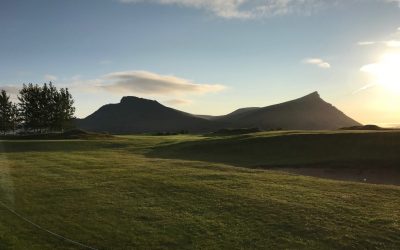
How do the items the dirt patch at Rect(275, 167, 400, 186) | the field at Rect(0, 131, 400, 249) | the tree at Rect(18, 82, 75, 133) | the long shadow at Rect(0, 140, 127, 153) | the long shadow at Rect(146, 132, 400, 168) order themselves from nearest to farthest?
the field at Rect(0, 131, 400, 249)
the dirt patch at Rect(275, 167, 400, 186)
the long shadow at Rect(146, 132, 400, 168)
the long shadow at Rect(0, 140, 127, 153)
the tree at Rect(18, 82, 75, 133)

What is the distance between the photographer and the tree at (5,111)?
109 m

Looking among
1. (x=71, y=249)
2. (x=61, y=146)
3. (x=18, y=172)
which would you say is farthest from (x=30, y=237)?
(x=61, y=146)

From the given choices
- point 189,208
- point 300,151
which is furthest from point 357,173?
point 189,208

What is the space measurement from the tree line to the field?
70519 millimetres

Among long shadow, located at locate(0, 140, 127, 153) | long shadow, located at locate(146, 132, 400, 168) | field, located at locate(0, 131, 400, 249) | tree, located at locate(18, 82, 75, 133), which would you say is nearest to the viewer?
field, located at locate(0, 131, 400, 249)

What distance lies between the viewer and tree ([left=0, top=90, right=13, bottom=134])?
109 metres

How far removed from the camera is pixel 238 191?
2503cm

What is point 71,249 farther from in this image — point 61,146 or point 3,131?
point 3,131

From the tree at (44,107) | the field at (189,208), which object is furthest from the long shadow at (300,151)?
the tree at (44,107)

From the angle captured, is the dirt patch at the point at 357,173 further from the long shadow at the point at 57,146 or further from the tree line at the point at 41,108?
the tree line at the point at 41,108

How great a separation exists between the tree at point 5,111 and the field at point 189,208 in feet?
251

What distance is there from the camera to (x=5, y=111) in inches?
4313

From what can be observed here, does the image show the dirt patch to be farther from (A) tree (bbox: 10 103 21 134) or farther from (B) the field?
(A) tree (bbox: 10 103 21 134)

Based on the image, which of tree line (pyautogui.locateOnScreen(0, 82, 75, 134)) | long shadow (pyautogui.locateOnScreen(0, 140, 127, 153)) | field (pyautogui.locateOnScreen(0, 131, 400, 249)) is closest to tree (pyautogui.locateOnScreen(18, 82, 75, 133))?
tree line (pyautogui.locateOnScreen(0, 82, 75, 134))
